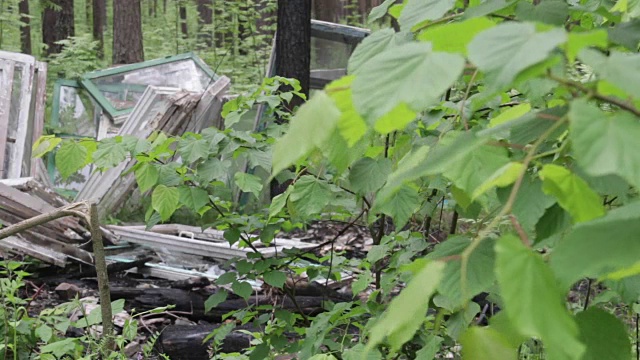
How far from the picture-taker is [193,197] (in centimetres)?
263

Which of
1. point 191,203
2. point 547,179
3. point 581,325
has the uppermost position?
point 547,179

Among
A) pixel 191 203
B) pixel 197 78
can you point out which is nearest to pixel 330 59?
pixel 197 78

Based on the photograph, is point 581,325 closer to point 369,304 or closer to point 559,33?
point 559,33

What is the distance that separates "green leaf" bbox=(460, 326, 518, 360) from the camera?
→ 0.76 m

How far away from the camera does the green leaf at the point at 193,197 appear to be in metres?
2.61

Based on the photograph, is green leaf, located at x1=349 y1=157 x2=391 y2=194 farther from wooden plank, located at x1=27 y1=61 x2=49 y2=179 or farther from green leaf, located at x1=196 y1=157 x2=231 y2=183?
wooden plank, located at x1=27 y1=61 x2=49 y2=179

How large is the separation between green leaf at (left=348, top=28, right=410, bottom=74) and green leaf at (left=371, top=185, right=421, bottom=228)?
546mm

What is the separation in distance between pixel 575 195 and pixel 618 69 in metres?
0.16

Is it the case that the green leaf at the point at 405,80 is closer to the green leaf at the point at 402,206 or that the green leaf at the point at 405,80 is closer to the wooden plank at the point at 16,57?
the green leaf at the point at 402,206

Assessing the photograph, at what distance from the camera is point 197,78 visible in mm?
10500

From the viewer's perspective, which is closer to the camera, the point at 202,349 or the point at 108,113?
the point at 202,349

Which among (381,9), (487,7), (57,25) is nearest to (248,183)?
(381,9)

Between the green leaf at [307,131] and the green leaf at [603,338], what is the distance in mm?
367

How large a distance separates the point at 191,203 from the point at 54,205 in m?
3.65
